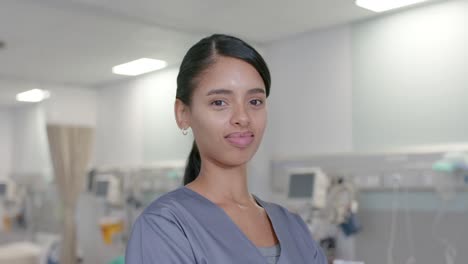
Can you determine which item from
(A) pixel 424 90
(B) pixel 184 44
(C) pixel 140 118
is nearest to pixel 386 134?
(A) pixel 424 90

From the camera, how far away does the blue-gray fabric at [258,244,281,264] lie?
909 millimetres

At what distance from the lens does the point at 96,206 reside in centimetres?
264

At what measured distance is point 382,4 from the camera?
216cm

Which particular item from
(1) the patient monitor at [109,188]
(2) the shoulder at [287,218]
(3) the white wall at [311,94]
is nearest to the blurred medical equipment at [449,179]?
(3) the white wall at [311,94]

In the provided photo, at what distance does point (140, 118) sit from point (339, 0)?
51.8 inches

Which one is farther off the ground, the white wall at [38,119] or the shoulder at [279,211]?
the white wall at [38,119]

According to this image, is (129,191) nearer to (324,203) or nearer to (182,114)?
(324,203)

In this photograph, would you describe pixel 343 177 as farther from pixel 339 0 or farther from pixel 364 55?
pixel 339 0

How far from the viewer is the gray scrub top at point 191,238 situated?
31.7 inches

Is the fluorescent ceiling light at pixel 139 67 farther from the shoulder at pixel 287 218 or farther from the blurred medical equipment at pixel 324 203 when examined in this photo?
the shoulder at pixel 287 218

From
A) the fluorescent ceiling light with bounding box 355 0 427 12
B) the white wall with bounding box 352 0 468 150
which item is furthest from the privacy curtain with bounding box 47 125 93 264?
the fluorescent ceiling light with bounding box 355 0 427 12

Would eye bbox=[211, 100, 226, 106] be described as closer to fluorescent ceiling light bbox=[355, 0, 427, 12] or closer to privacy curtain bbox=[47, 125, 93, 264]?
fluorescent ceiling light bbox=[355, 0, 427, 12]

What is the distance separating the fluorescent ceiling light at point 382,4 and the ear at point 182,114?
1.41 meters

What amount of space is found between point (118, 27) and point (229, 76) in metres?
1.52
